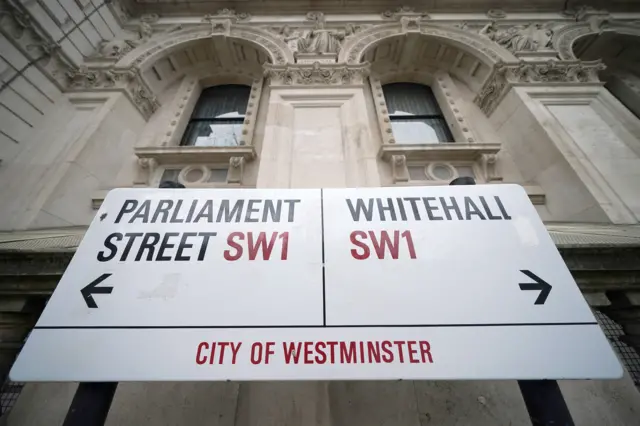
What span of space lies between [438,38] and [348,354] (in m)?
7.94

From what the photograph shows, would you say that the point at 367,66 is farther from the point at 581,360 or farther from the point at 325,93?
the point at 581,360

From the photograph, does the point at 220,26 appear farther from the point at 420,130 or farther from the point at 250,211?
the point at 250,211

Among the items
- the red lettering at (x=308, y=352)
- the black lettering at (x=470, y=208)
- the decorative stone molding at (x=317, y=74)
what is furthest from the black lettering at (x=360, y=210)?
the decorative stone molding at (x=317, y=74)

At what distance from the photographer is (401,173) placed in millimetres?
4605

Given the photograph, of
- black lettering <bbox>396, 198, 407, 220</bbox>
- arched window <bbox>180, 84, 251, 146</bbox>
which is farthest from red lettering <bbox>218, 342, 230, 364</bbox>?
arched window <bbox>180, 84, 251, 146</bbox>

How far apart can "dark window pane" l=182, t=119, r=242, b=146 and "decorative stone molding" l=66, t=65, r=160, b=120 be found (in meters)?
1.00

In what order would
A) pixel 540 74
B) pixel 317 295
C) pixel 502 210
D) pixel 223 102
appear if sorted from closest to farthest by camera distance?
1. pixel 317 295
2. pixel 502 210
3. pixel 540 74
4. pixel 223 102

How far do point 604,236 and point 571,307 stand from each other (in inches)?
77.3

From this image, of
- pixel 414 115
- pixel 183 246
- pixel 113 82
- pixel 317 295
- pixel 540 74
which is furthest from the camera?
pixel 414 115

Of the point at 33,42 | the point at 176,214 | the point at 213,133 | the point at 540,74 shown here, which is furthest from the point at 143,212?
the point at 540,74

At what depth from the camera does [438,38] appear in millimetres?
6828

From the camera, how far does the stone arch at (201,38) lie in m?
6.21

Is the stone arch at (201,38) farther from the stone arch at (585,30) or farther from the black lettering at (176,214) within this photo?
the stone arch at (585,30)

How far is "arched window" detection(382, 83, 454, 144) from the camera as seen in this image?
599 centimetres
